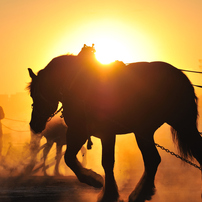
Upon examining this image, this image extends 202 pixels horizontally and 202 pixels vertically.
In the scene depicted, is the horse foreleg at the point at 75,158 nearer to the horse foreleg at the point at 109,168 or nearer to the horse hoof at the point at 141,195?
the horse foreleg at the point at 109,168

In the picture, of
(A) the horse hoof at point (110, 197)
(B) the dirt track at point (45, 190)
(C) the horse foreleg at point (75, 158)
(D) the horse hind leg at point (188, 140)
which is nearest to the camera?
(C) the horse foreleg at point (75, 158)

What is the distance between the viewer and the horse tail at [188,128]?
7.14 m

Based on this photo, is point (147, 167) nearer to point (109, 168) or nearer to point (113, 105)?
point (109, 168)

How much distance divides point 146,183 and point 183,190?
3138mm

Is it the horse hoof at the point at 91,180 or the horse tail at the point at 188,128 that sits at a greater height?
the horse tail at the point at 188,128

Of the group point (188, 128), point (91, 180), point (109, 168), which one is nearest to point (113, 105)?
point (109, 168)

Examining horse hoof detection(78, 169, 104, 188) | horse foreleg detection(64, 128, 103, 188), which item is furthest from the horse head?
horse hoof detection(78, 169, 104, 188)

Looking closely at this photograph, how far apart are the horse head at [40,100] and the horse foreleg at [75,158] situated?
0.79 m

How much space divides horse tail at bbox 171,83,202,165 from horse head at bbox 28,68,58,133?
248cm

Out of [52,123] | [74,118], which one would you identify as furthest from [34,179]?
[74,118]

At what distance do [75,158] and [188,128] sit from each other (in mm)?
2311

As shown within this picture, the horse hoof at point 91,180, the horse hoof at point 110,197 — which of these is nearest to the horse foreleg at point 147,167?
the horse hoof at point 110,197

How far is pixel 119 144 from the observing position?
71.9 ft

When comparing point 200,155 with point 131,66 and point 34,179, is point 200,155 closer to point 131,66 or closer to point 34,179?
point 131,66
